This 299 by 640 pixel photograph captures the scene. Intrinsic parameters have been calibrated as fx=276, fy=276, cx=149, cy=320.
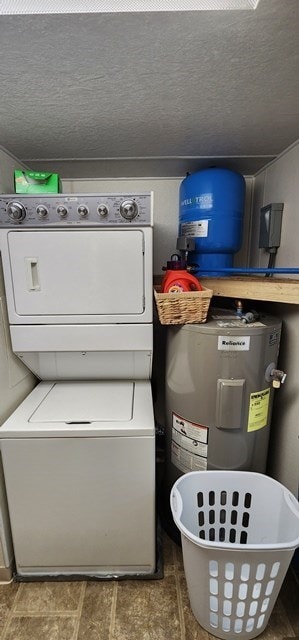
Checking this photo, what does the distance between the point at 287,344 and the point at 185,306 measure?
584mm

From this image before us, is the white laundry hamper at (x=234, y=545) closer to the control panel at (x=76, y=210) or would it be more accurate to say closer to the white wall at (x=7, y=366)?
the white wall at (x=7, y=366)

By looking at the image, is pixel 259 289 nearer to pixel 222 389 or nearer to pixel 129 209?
pixel 222 389

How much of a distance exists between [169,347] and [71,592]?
1.20 m

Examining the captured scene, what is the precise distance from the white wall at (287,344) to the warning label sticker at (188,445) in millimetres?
441

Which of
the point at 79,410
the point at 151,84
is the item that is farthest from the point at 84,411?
the point at 151,84

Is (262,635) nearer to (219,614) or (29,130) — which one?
(219,614)

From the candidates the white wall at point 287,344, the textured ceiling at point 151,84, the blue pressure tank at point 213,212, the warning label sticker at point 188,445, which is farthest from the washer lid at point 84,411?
the textured ceiling at point 151,84

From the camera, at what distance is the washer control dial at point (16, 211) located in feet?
4.04

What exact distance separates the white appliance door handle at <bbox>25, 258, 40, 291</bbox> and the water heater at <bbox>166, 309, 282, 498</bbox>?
68cm

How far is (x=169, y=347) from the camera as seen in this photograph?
1.39 meters

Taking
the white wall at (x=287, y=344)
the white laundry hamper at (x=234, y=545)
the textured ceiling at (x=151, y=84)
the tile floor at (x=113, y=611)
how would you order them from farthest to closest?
1. the white wall at (x=287, y=344)
2. the tile floor at (x=113, y=611)
3. the white laundry hamper at (x=234, y=545)
4. the textured ceiling at (x=151, y=84)

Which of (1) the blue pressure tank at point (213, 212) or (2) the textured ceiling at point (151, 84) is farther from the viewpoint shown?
(1) the blue pressure tank at point (213, 212)

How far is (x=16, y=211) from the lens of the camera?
4.04ft

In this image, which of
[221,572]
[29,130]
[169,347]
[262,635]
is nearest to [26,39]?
[29,130]
